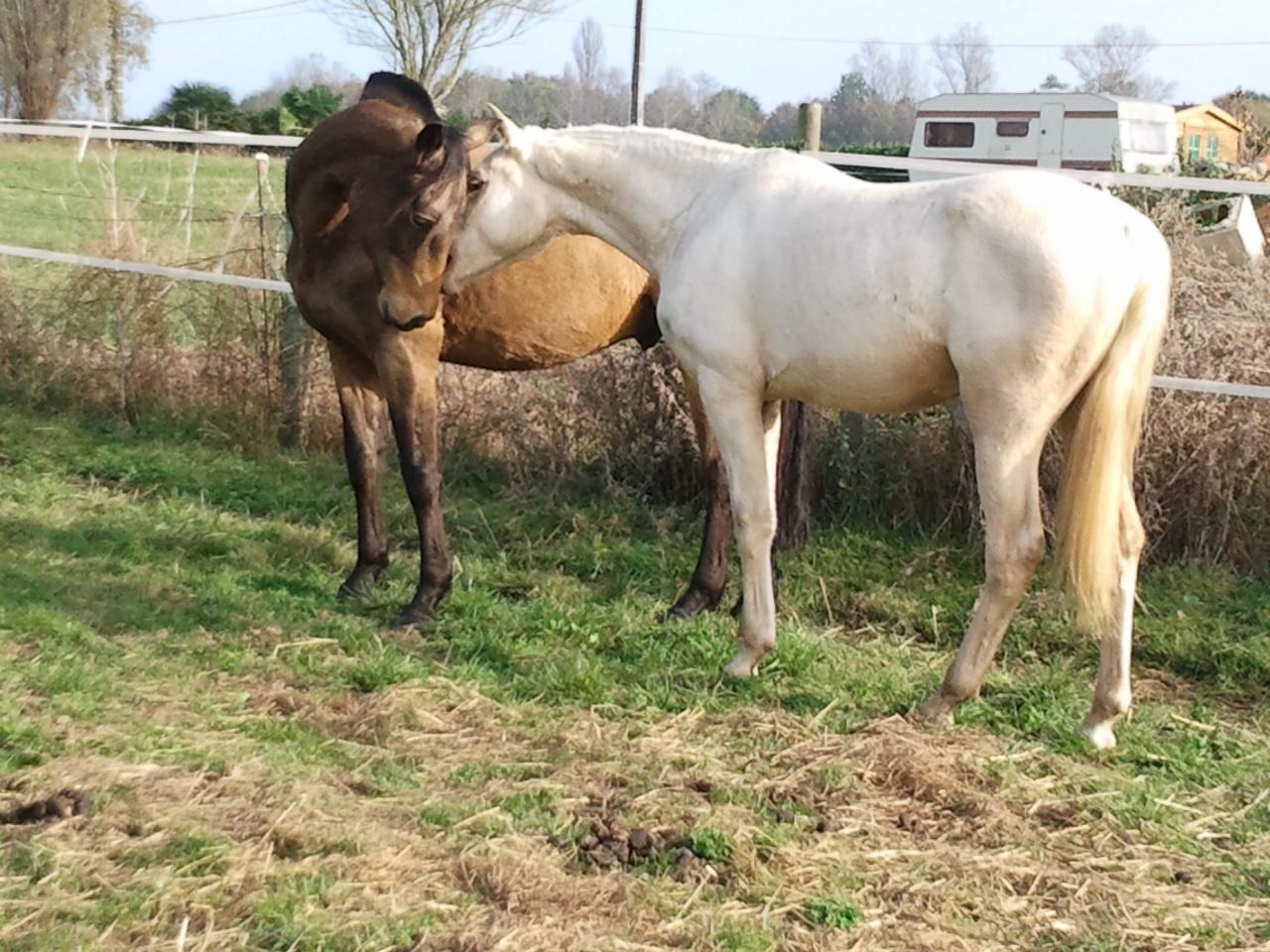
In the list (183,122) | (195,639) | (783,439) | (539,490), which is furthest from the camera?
(183,122)

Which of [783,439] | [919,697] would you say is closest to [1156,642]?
[919,697]

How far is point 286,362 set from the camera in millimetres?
7555

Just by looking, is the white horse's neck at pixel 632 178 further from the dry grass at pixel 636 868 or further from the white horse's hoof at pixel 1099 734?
the white horse's hoof at pixel 1099 734

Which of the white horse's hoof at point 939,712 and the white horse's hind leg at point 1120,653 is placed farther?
the white horse's hoof at point 939,712

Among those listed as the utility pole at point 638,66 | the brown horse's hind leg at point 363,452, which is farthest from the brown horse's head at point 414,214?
the utility pole at point 638,66

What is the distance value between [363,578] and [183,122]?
30563 millimetres

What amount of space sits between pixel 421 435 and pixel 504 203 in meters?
1.10

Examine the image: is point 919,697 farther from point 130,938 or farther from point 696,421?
point 130,938

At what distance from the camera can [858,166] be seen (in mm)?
6410

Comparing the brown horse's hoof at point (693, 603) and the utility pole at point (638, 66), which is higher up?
the utility pole at point (638, 66)

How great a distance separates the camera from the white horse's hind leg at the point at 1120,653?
3859 mm

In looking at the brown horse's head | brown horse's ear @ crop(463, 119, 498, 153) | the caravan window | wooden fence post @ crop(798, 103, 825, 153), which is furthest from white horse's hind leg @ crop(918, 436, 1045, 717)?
the caravan window

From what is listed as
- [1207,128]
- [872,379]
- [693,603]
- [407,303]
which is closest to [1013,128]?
[1207,128]

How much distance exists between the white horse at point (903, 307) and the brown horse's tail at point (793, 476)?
4.12 ft
